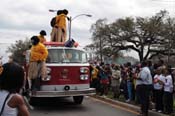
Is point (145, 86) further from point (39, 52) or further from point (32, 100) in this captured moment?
point (32, 100)

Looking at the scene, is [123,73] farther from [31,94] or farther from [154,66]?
[31,94]

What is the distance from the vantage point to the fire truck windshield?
14547 mm

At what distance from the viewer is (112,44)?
76375 mm

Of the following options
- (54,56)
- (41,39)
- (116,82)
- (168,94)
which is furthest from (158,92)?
(116,82)

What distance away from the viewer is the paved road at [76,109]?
13398 mm

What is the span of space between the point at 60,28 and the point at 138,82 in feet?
17.2

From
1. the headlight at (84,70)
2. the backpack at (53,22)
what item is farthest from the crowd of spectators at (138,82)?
the backpack at (53,22)

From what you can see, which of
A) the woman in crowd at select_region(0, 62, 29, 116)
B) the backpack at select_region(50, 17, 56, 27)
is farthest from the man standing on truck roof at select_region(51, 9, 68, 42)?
the woman in crowd at select_region(0, 62, 29, 116)

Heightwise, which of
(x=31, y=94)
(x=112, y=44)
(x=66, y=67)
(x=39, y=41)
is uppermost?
(x=112, y=44)

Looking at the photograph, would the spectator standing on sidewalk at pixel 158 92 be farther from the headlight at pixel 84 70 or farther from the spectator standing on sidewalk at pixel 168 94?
the headlight at pixel 84 70

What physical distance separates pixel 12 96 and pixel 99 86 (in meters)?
16.2

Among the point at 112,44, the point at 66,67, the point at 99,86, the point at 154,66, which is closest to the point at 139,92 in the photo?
the point at 154,66

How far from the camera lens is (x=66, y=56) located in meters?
14.7

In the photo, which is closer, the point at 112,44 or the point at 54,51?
the point at 54,51
